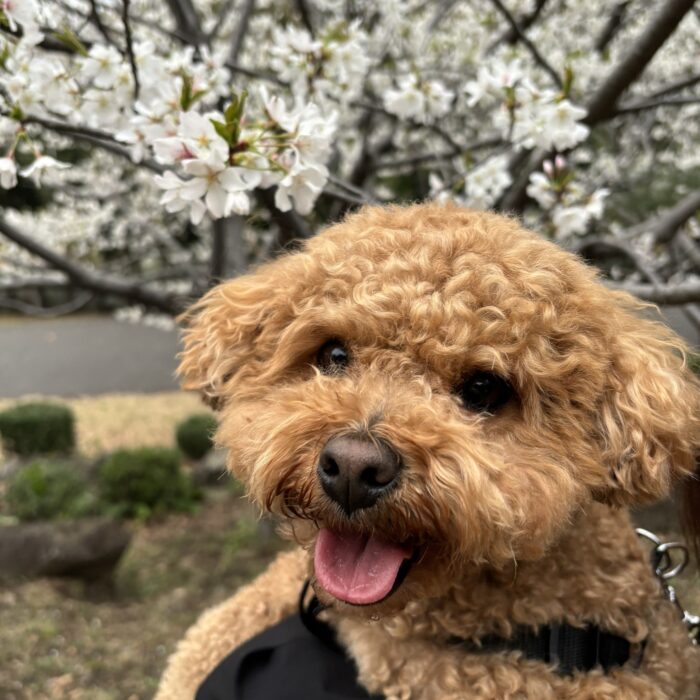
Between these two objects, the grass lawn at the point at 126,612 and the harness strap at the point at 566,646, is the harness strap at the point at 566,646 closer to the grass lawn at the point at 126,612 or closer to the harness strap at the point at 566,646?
the harness strap at the point at 566,646

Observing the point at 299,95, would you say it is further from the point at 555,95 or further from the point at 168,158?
the point at 168,158

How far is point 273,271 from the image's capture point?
173cm

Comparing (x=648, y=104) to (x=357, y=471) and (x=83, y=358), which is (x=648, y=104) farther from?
(x=83, y=358)

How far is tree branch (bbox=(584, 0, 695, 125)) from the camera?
2236 millimetres

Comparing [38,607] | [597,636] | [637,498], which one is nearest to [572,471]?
[637,498]

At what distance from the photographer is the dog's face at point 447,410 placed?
126 centimetres

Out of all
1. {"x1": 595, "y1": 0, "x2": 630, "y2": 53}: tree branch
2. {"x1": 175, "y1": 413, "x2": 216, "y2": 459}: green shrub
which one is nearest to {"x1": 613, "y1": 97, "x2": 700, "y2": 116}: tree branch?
{"x1": 595, "y1": 0, "x2": 630, "y2": 53}: tree branch

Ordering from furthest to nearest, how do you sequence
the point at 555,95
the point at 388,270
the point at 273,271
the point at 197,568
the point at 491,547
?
the point at 197,568 → the point at 555,95 → the point at 273,271 → the point at 388,270 → the point at 491,547

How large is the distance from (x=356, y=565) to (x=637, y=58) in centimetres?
214

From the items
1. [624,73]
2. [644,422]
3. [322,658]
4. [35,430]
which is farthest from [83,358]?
[644,422]

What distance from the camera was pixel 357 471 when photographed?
1208mm

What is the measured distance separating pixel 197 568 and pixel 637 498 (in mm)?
3946

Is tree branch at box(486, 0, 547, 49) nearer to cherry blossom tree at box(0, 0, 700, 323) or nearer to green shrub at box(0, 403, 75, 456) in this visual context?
cherry blossom tree at box(0, 0, 700, 323)

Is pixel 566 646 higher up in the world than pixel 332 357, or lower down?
lower down
